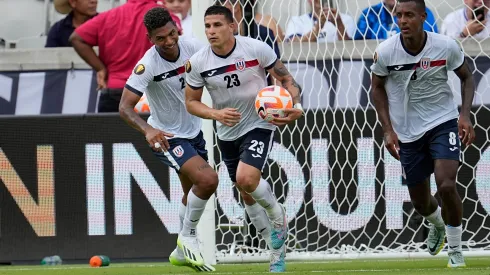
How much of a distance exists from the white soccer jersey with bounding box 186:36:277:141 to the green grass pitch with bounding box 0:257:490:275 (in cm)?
134

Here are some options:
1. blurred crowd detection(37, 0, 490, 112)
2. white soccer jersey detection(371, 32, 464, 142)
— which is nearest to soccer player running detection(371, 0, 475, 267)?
white soccer jersey detection(371, 32, 464, 142)

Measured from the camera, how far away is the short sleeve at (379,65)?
9461 millimetres

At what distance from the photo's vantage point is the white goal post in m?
11.5

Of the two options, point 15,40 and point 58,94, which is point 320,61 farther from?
point 15,40

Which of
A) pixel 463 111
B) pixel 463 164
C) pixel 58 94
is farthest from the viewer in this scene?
pixel 58 94

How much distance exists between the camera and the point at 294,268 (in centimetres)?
1022

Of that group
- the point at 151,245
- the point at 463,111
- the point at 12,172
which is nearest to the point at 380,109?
the point at 463,111

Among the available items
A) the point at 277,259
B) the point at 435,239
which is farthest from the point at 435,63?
the point at 277,259

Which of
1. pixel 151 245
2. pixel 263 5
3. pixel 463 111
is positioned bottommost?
pixel 151 245

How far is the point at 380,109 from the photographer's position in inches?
377

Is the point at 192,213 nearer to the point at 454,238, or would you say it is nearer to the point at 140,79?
the point at 140,79

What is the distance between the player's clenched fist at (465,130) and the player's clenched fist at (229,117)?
1.78m

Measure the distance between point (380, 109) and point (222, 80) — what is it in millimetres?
1364

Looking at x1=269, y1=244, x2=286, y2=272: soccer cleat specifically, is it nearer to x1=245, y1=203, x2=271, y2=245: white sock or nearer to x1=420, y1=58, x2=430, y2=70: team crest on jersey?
x1=245, y1=203, x2=271, y2=245: white sock
